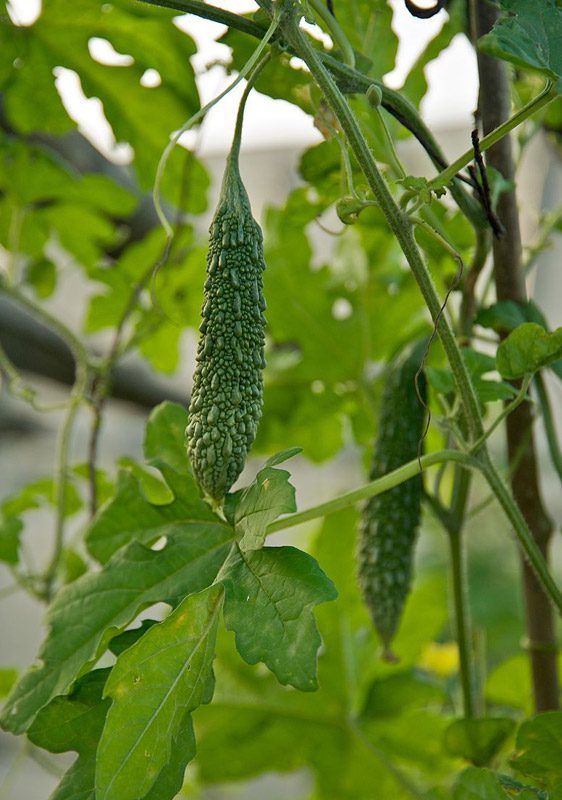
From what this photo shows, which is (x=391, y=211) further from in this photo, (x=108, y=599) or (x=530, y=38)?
(x=108, y=599)

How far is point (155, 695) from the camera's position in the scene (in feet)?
1.45

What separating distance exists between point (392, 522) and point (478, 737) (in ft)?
A: 0.54

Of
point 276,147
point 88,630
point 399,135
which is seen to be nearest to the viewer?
point 88,630

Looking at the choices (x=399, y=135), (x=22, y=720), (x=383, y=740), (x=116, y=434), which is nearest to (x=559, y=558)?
(x=116, y=434)

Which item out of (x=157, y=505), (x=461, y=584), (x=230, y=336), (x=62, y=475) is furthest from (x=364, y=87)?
(x=62, y=475)

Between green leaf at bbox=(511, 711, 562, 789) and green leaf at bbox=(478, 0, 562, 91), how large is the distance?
0.35 meters

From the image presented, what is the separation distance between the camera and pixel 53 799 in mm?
485

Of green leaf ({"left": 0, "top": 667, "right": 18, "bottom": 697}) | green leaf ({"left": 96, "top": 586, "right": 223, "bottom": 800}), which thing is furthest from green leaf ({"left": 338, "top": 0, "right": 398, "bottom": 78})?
green leaf ({"left": 0, "top": 667, "right": 18, "bottom": 697})

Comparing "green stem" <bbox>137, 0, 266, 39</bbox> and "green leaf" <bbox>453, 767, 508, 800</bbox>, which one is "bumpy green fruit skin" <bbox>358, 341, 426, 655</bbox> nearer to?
"green leaf" <bbox>453, 767, 508, 800</bbox>

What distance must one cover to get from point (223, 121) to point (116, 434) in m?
2.72

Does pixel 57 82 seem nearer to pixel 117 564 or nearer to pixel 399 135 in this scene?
pixel 399 135

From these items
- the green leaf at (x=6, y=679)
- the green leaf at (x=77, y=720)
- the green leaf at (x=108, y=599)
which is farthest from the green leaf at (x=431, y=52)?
the green leaf at (x=6, y=679)

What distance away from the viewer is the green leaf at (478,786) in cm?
51

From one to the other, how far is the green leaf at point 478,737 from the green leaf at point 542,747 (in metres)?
0.10
